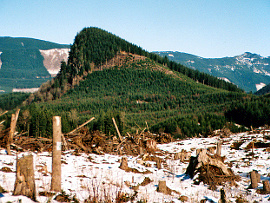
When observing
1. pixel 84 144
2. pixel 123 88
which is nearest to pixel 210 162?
pixel 84 144

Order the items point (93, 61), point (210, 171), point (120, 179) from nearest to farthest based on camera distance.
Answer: point (120, 179), point (210, 171), point (93, 61)

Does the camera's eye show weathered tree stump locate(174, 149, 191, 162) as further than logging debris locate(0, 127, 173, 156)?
Yes

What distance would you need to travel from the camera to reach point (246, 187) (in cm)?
1129

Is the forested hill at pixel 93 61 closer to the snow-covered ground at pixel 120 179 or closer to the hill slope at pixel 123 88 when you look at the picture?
the hill slope at pixel 123 88

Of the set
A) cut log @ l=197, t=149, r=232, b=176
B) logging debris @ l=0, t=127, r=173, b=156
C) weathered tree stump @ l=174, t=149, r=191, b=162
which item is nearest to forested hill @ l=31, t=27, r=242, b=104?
logging debris @ l=0, t=127, r=173, b=156

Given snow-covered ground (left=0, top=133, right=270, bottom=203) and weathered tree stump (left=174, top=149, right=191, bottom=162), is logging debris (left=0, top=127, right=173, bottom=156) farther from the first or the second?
weathered tree stump (left=174, top=149, right=191, bottom=162)

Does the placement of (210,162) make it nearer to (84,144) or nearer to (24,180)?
(24,180)

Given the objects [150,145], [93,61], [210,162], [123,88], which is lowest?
[150,145]

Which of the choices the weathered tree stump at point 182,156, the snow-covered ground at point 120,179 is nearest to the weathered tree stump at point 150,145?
the weathered tree stump at point 182,156

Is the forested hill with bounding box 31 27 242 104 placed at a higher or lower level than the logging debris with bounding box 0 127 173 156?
higher

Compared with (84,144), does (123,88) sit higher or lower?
higher

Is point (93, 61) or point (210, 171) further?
point (93, 61)

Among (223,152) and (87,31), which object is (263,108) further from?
(87,31)

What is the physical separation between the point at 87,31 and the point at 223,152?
617ft
